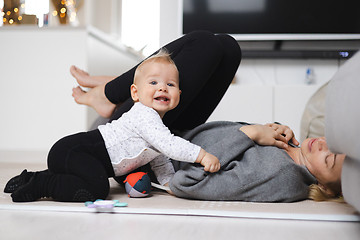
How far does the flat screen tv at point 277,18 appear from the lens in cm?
259

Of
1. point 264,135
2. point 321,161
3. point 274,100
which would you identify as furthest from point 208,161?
point 274,100

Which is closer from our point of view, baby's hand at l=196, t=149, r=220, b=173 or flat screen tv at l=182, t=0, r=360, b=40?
baby's hand at l=196, t=149, r=220, b=173

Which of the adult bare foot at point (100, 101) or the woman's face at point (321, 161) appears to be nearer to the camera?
the woman's face at point (321, 161)

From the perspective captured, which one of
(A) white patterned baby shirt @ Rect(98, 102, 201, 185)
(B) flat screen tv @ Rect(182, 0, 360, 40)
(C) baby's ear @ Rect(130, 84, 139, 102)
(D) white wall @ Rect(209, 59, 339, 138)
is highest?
(B) flat screen tv @ Rect(182, 0, 360, 40)

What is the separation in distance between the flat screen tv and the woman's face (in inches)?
72.2

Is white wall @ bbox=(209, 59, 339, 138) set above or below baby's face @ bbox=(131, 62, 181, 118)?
below

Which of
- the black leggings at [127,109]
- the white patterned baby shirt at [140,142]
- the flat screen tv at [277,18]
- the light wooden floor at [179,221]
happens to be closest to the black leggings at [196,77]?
the black leggings at [127,109]

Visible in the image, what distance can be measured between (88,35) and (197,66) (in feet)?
5.14

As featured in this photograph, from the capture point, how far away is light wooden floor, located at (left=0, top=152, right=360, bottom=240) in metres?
0.64

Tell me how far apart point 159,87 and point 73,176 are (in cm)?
31

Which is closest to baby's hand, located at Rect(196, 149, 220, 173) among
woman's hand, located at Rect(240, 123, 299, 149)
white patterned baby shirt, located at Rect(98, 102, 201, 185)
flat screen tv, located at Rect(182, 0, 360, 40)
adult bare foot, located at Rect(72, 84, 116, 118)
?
white patterned baby shirt, located at Rect(98, 102, 201, 185)

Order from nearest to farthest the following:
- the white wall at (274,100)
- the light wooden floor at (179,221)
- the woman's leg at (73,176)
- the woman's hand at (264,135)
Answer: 1. the light wooden floor at (179,221)
2. the woman's leg at (73,176)
3. the woman's hand at (264,135)
4. the white wall at (274,100)

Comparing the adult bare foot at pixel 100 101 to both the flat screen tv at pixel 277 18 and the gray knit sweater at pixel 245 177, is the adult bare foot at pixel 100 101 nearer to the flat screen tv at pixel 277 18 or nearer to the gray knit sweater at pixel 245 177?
the gray knit sweater at pixel 245 177

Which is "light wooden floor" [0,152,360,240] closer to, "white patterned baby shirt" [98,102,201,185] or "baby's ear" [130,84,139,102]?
"white patterned baby shirt" [98,102,201,185]
